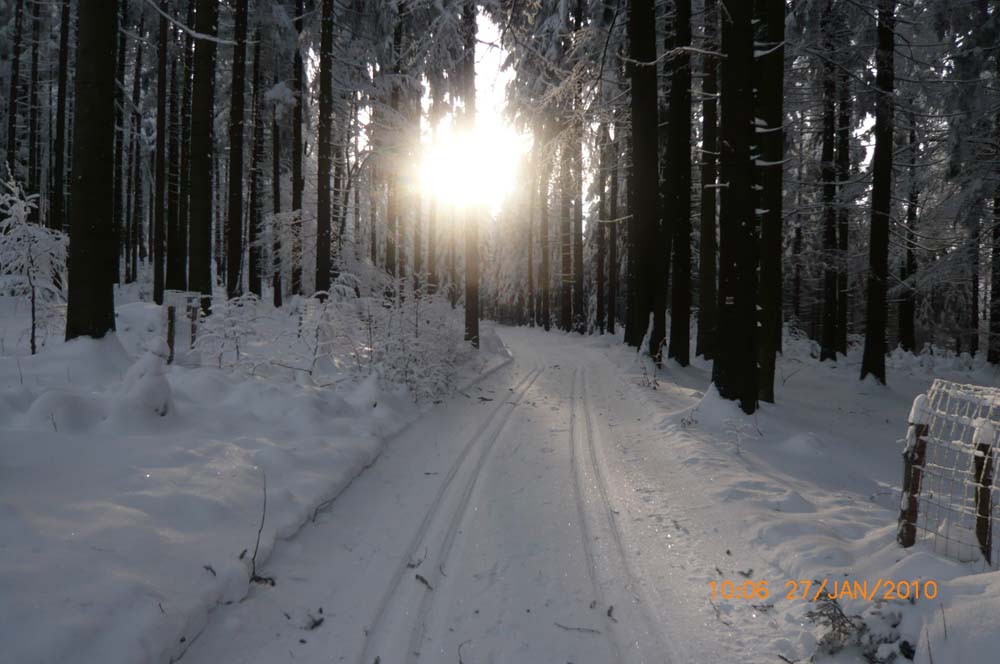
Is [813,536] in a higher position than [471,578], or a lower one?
higher

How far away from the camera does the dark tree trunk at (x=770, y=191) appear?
976 centimetres

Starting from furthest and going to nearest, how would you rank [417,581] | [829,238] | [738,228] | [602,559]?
1. [829,238]
2. [738,228]
3. [602,559]
4. [417,581]

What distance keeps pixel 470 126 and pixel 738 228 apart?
10.8m

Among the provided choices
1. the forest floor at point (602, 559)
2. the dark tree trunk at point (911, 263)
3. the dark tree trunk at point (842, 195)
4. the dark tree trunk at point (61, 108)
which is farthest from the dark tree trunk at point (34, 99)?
the dark tree trunk at point (911, 263)

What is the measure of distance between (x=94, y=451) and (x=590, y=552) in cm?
408

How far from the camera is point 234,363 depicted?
7.99 metres

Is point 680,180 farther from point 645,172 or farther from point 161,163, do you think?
point 161,163

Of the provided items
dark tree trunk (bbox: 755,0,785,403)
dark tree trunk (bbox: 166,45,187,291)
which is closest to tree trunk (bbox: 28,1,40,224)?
dark tree trunk (bbox: 166,45,187,291)

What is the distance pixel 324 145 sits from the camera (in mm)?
14484

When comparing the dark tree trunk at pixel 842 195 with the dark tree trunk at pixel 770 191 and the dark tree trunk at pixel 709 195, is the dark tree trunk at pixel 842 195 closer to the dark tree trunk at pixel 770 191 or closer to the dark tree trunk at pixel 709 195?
the dark tree trunk at pixel 709 195

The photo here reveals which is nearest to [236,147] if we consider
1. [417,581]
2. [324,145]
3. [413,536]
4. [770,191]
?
[324,145]

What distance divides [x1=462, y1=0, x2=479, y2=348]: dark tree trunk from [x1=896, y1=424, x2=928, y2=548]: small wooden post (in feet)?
40.6

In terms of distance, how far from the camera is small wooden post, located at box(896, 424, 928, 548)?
361 centimetres

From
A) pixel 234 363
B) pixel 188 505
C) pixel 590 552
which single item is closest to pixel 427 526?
pixel 590 552
